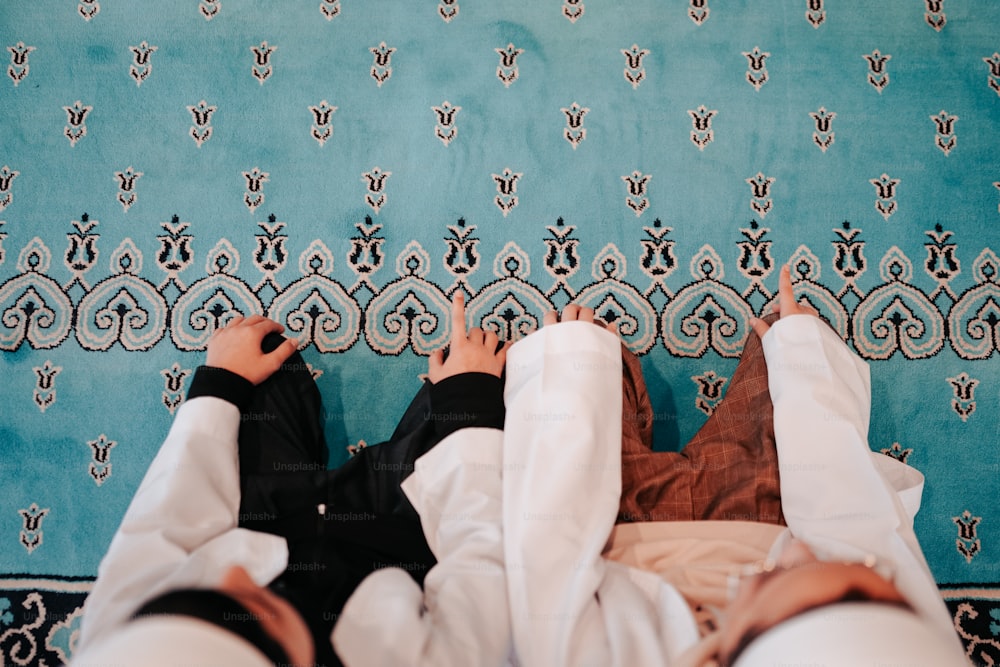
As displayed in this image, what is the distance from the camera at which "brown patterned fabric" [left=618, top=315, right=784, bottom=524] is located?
1.01 metres

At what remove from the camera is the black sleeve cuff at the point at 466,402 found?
41.4 inches

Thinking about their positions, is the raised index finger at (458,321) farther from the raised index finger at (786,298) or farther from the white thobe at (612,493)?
the raised index finger at (786,298)

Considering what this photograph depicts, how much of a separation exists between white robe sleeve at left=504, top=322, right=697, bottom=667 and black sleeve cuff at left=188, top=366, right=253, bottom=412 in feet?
1.45

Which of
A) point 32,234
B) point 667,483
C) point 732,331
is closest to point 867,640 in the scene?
point 667,483

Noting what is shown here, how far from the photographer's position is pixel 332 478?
1.06m

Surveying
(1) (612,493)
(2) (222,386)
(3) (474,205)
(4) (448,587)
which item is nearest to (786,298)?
(1) (612,493)

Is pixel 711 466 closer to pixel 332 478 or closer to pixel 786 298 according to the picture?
pixel 786 298

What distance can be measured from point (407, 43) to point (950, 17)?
4.07 feet

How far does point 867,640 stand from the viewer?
60 centimetres

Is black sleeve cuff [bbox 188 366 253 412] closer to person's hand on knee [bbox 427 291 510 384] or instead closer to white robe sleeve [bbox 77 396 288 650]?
white robe sleeve [bbox 77 396 288 650]

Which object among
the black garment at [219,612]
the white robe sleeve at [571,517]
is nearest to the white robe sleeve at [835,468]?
the white robe sleeve at [571,517]

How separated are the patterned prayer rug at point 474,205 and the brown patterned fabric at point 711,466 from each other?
18cm

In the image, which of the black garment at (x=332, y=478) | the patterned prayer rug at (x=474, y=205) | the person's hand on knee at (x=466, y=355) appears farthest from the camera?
the patterned prayer rug at (x=474, y=205)

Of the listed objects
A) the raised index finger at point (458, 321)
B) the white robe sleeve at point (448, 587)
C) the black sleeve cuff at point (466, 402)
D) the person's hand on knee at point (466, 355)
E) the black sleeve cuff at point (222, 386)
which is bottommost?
the white robe sleeve at point (448, 587)
